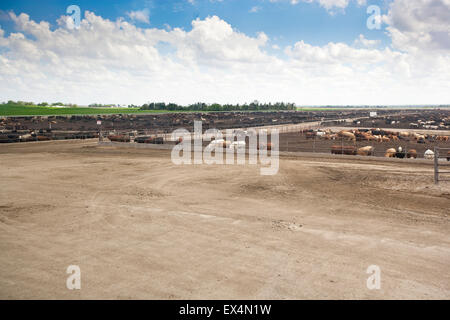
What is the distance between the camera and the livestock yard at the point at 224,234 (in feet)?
20.9

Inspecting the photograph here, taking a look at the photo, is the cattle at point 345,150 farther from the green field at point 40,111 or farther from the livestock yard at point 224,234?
the green field at point 40,111

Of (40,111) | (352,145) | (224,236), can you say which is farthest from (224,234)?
(40,111)

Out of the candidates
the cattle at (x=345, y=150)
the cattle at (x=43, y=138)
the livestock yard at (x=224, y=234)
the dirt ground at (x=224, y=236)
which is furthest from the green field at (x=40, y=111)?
the dirt ground at (x=224, y=236)

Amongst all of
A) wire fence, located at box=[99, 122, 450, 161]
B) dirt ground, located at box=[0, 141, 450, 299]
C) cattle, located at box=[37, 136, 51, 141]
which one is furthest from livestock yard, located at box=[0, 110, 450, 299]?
cattle, located at box=[37, 136, 51, 141]

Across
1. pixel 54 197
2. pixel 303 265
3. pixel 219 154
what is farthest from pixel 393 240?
pixel 219 154

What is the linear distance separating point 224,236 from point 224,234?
0.52 ft

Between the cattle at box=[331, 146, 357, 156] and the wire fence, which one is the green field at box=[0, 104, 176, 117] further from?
the cattle at box=[331, 146, 357, 156]

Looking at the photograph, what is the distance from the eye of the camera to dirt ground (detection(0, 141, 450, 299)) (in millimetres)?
6359

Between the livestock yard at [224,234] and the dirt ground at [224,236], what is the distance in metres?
0.03

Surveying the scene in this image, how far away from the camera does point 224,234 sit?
9.21m

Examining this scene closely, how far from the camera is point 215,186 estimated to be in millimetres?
15586

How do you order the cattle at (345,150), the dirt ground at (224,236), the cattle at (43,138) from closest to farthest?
the dirt ground at (224,236) < the cattle at (345,150) < the cattle at (43,138)

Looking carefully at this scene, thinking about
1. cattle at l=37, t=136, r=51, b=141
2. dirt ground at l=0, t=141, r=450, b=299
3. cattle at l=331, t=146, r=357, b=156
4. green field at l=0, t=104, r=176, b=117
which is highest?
green field at l=0, t=104, r=176, b=117

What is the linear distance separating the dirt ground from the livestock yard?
0.03 m
